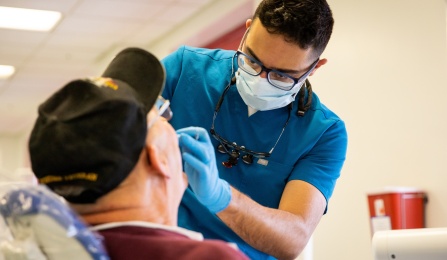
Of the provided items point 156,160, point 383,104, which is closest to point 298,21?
point 156,160

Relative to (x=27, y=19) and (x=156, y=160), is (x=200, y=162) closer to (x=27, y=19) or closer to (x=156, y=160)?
(x=156, y=160)

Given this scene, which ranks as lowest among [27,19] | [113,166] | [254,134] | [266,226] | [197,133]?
[27,19]

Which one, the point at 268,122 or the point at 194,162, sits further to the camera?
the point at 268,122

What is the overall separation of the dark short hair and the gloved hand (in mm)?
501

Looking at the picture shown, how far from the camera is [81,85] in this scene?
3.96 feet

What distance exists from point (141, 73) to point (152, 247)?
13.5 inches

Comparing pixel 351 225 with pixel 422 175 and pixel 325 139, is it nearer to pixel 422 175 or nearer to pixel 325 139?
pixel 422 175

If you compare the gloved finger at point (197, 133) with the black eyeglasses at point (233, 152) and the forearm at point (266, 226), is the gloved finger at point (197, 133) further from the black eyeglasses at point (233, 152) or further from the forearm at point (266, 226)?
the black eyeglasses at point (233, 152)

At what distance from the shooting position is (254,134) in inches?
85.5

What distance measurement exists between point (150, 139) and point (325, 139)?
3.24 ft

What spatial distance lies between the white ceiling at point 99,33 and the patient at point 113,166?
419cm

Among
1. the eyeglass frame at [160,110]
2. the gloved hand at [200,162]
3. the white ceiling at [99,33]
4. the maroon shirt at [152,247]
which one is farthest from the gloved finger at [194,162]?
the white ceiling at [99,33]

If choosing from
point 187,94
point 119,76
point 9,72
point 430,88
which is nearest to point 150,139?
point 119,76

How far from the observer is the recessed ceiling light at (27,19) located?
609cm
